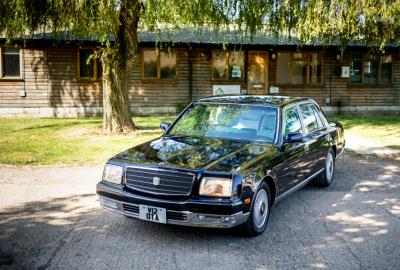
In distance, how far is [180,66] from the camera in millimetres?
20141

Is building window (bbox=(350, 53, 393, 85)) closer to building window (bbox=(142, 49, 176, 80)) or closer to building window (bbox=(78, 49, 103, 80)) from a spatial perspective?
building window (bbox=(142, 49, 176, 80))

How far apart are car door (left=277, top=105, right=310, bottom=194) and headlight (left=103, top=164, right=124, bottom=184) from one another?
1947 millimetres

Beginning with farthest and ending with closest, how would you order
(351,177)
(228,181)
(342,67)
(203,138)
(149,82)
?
(342,67) < (149,82) < (351,177) < (203,138) < (228,181)

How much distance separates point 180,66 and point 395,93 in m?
10.8

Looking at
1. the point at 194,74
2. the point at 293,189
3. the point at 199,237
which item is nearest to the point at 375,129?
the point at 194,74

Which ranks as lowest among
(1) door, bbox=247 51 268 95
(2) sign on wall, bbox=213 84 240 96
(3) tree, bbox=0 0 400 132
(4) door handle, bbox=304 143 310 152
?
(4) door handle, bbox=304 143 310 152

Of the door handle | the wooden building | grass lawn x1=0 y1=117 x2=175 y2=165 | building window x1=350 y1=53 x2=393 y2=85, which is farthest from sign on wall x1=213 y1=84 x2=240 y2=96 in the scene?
the door handle

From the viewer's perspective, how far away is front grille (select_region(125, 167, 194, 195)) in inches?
187

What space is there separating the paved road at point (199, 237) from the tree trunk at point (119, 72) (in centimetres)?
581

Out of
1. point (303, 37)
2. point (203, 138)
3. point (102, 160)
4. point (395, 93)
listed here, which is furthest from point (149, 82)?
point (203, 138)

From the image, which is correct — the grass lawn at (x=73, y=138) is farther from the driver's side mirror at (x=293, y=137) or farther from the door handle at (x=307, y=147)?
the driver's side mirror at (x=293, y=137)

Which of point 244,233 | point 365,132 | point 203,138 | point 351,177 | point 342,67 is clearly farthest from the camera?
point 342,67

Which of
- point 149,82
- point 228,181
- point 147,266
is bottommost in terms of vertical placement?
point 147,266

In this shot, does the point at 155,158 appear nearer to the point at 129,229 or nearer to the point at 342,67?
the point at 129,229
